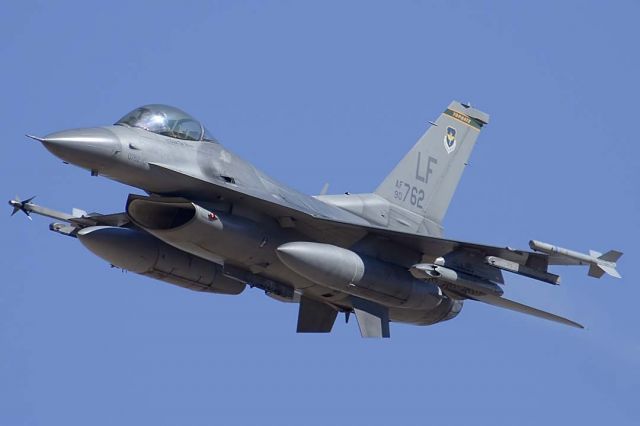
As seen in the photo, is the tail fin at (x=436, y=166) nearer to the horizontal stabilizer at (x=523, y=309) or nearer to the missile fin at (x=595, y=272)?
the horizontal stabilizer at (x=523, y=309)

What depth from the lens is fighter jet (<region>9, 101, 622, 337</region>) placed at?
17.5 m

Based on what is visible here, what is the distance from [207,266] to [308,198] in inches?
78.2

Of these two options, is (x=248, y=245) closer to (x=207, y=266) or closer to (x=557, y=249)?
(x=207, y=266)

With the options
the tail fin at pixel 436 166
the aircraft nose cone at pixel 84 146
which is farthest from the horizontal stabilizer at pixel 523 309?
the aircraft nose cone at pixel 84 146

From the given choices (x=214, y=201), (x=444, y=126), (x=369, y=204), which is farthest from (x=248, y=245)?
(x=444, y=126)

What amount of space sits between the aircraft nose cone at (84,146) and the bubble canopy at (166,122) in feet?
2.46

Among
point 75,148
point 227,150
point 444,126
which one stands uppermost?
point 444,126

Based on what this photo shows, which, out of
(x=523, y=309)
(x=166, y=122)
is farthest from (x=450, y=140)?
(x=166, y=122)

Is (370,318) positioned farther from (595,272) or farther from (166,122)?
(166,122)

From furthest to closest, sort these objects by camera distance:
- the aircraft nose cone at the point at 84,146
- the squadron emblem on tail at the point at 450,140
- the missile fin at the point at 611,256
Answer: the squadron emblem on tail at the point at 450,140 → the missile fin at the point at 611,256 → the aircraft nose cone at the point at 84,146

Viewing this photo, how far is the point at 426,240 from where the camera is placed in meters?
18.9

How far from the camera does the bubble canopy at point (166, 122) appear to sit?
17719 millimetres

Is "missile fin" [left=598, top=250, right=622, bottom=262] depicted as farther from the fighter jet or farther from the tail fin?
the tail fin

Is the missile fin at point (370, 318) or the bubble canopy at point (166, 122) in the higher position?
the bubble canopy at point (166, 122)
